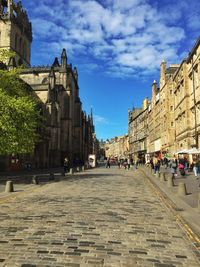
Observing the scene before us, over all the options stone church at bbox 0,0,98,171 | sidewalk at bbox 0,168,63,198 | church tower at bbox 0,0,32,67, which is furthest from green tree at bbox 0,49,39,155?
church tower at bbox 0,0,32,67

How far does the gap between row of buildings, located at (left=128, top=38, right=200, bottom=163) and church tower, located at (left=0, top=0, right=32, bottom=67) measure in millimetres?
31498

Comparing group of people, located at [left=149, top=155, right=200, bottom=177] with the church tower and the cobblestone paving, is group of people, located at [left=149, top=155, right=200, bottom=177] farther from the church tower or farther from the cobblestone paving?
the church tower

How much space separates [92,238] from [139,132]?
108 metres

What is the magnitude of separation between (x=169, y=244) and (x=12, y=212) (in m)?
5.72

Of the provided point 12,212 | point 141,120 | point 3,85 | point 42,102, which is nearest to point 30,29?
point 42,102

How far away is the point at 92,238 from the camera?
701cm

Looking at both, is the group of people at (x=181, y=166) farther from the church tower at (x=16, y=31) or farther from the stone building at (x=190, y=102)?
the church tower at (x=16, y=31)

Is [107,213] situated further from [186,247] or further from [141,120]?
[141,120]

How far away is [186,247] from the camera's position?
21.3 ft

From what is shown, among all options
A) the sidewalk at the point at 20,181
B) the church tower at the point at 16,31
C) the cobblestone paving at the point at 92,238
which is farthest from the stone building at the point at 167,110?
the cobblestone paving at the point at 92,238

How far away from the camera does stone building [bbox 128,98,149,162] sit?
10362 cm

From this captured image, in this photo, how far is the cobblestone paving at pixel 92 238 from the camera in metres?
5.57

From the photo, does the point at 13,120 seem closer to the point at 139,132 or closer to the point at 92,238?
the point at 92,238

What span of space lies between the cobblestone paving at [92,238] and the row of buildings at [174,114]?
31677 millimetres
